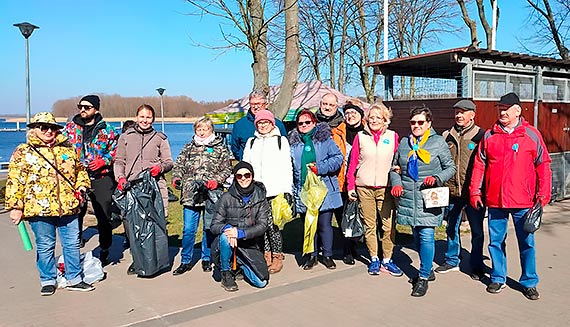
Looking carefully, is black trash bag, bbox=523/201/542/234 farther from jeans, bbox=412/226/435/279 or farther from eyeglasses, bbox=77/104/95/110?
eyeglasses, bbox=77/104/95/110

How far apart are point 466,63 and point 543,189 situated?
3.66 metres

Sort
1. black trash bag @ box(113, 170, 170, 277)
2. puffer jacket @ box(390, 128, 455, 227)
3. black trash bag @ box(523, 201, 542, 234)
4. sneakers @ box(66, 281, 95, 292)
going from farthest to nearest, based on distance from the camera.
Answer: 1. black trash bag @ box(113, 170, 170, 277)
2. sneakers @ box(66, 281, 95, 292)
3. puffer jacket @ box(390, 128, 455, 227)
4. black trash bag @ box(523, 201, 542, 234)

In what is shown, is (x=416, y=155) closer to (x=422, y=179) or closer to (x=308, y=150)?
(x=422, y=179)

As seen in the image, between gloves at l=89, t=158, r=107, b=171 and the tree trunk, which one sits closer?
gloves at l=89, t=158, r=107, b=171

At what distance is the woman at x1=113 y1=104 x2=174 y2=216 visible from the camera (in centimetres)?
508

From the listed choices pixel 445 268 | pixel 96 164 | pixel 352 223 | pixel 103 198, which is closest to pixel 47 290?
pixel 103 198

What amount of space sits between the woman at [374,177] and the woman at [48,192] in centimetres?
262

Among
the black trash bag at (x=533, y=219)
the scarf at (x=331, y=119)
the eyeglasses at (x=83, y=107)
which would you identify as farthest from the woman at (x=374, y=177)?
the eyeglasses at (x=83, y=107)

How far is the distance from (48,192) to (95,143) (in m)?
1.00

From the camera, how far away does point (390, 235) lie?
5031mm

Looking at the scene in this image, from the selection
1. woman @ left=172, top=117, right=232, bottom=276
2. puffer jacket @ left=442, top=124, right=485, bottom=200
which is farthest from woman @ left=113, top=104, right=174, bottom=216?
puffer jacket @ left=442, top=124, right=485, bottom=200

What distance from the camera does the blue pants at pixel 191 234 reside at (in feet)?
17.0

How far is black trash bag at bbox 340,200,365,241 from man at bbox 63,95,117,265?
2509 millimetres

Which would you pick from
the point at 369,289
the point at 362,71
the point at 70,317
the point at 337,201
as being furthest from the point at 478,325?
the point at 362,71
